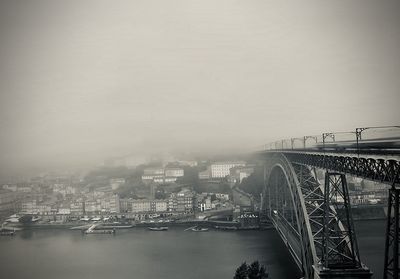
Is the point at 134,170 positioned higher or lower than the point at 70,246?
higher

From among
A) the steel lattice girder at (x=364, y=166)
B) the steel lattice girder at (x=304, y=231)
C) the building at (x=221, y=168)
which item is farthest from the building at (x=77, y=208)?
the steel lattice girder at (x=364, y=166)

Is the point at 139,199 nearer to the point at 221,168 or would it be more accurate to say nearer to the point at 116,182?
the point at 116,182

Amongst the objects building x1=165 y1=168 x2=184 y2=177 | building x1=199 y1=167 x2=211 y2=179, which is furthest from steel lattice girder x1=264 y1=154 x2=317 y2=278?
building x1=165 y1=168 x2=184 y2=177

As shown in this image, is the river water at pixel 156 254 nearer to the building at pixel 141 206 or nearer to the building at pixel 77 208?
the building at pixel 141 206

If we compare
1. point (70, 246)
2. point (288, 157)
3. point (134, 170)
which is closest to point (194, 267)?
point (288, 157)

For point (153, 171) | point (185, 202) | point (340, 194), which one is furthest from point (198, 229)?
point (153, 171)

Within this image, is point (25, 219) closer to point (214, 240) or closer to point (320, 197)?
point (214, 240)
